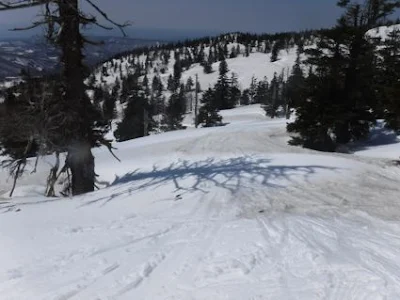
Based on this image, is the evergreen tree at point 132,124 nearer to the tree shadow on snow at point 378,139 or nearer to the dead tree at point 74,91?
the tree shadow on snow at point 378,139

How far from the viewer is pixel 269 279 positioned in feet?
14.6

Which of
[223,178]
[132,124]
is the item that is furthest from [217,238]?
[132,124]

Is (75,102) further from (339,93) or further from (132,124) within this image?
(132,124)

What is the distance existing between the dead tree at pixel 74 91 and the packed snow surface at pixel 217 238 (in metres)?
1.70

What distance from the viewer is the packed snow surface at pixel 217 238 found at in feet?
14.2

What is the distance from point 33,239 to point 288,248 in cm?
347

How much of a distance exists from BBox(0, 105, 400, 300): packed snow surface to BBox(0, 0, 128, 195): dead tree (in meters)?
1.70

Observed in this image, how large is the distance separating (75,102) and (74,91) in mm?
274

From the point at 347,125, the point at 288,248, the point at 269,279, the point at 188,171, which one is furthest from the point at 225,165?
the point at 347,125

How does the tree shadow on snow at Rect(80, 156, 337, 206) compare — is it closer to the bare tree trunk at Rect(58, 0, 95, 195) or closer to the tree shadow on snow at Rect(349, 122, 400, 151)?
the bare tree trunk at Rect(58, 0, 95, 195)

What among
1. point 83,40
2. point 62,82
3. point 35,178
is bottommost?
point 35,178

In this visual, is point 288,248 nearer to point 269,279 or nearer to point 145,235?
point 269,279

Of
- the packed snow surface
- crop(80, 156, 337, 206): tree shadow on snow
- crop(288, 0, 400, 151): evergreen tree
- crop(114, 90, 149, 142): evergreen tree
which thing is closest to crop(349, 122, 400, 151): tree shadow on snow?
crop(288, 0, 400, 151): evergreen tree

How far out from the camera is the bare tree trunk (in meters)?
9.74
